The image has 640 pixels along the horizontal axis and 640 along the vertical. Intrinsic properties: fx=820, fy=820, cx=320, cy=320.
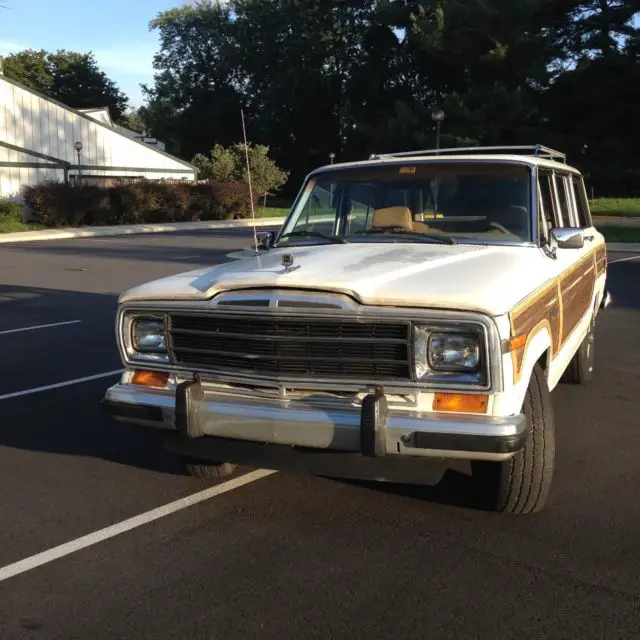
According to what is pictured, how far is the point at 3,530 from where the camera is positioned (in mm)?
4270

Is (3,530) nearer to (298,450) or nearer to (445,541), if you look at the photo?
(298,450)

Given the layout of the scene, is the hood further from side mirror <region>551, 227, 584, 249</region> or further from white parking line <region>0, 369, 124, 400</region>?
white parking line <region>0, 369, 124, 400</region>

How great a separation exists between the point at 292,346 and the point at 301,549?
989 millimetres

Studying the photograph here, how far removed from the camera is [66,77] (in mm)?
84125

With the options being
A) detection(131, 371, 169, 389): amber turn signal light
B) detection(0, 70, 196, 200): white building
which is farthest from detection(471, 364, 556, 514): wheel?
detection(0, 70, 196, 200): white building

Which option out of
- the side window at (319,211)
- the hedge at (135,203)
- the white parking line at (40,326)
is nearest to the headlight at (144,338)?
the side window at (319,211)

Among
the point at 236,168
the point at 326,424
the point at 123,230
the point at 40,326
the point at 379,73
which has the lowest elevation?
the point at 123,230

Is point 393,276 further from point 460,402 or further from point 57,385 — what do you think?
point 57,385

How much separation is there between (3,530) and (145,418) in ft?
3.09

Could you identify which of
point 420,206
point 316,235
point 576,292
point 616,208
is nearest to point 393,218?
point 420,206

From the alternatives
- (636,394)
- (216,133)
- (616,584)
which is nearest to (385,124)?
(216,133)

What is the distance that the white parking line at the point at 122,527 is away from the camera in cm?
385

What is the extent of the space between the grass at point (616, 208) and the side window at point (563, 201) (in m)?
33.1

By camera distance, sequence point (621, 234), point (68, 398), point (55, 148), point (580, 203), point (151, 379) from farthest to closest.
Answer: point (55, 148) → point (621, 234) → point (580, 203) → point (68, 398) → point (151, 379)
